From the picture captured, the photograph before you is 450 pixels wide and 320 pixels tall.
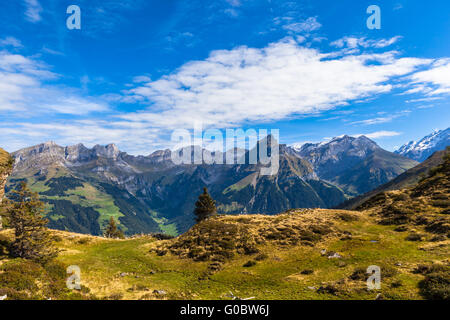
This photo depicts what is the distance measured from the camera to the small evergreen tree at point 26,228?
28.7 metres

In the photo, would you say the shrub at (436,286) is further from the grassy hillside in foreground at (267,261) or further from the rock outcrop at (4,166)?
the rock outcrop at (4,166)

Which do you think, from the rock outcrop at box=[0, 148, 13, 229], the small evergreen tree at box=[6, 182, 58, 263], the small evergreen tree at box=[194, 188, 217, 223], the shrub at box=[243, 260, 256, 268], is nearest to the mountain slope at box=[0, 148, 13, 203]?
the rock outcrop at box=[0, 148, 13, 229]

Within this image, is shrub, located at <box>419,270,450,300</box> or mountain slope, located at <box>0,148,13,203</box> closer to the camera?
shrub, located at <box>419,270,450,300</box>

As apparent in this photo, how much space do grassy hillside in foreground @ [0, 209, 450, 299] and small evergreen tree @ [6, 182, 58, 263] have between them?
2145 millimetres

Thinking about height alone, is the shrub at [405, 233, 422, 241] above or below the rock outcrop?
below

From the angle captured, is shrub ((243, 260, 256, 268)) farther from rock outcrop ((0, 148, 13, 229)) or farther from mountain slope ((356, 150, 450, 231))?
rock outcrop ((0, 148, 13, 229))

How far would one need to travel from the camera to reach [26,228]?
98.3ft

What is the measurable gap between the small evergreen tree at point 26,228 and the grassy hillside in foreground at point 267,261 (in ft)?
7.04

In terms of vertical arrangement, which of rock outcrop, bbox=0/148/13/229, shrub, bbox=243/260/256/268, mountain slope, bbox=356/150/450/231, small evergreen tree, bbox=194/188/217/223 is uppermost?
rock outcrop, bbox=0/148/13/229

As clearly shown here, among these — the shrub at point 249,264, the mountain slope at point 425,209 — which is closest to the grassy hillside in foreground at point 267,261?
the shrub at point 249,264

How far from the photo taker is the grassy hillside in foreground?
72.8ft

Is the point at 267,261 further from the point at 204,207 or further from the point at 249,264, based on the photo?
the point at 204,207

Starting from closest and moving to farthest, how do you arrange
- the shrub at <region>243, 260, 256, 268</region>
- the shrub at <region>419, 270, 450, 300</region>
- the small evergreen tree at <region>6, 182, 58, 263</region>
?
the shrub at <region>419, 270, 450, 300</region>, the small evergreen tree at <region>6, 182, 58, 263</region>, the shrub at <region>243, 260, 256, 268</region>
